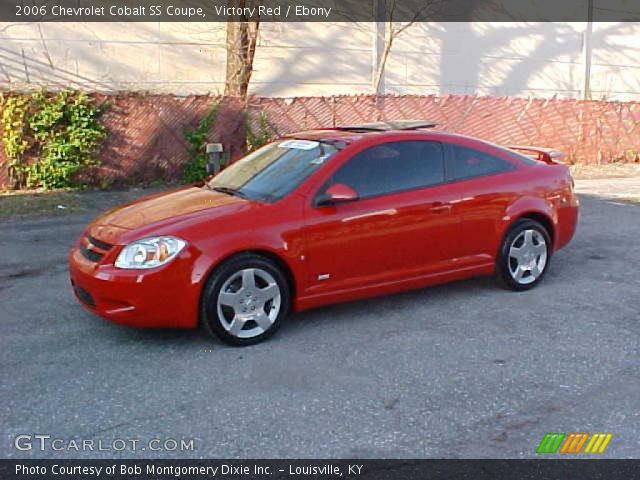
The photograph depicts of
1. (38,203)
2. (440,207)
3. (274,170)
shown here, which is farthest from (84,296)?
(38,203)

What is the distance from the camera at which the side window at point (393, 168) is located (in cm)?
547

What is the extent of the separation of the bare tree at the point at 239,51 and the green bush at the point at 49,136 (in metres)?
3.89

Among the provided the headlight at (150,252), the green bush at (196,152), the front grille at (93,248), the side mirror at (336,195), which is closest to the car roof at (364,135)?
the side mirror at (336,195)

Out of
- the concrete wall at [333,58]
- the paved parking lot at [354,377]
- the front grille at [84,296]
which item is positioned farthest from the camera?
the concrete wall at [333,58]

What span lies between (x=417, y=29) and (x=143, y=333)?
15839mm

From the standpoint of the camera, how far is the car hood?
5.03 m

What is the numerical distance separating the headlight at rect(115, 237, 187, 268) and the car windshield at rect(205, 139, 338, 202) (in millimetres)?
842

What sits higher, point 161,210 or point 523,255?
point 161,210

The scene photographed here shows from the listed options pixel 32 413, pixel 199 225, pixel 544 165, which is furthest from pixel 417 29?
pixel 32 413

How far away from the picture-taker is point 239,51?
15344 millimetres

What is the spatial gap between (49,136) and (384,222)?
8.53 m

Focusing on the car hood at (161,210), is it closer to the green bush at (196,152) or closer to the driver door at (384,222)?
the driver door at (384,222)

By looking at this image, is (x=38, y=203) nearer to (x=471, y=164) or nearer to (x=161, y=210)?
(x=161, y=210)
